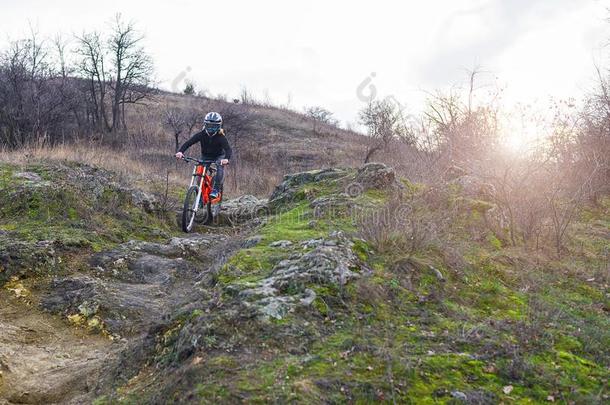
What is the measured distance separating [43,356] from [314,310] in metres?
2.31

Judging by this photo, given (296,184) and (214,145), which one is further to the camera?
(296,184)

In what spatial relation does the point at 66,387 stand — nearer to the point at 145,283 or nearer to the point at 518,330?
the point at 145,283

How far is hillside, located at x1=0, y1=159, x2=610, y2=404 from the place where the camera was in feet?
8.60

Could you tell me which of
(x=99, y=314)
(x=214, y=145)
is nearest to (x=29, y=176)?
(x=214, y=145)

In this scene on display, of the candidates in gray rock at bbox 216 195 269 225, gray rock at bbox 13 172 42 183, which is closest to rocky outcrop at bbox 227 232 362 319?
gray rock at bbox 216 195 269 225

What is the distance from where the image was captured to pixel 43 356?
397cm

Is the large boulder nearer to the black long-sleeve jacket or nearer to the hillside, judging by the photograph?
the black long-sleeve jacket

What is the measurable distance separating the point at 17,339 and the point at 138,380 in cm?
187

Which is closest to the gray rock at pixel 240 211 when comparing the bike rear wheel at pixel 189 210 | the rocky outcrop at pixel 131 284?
the bike rear wheel at pixel 189 210

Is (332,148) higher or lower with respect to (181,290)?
higher

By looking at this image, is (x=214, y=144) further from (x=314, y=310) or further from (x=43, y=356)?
(x=314, y=310)

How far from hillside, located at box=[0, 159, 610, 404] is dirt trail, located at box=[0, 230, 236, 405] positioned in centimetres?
2

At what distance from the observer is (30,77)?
21375mm

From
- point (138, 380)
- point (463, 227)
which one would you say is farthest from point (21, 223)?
point (463, 227)
